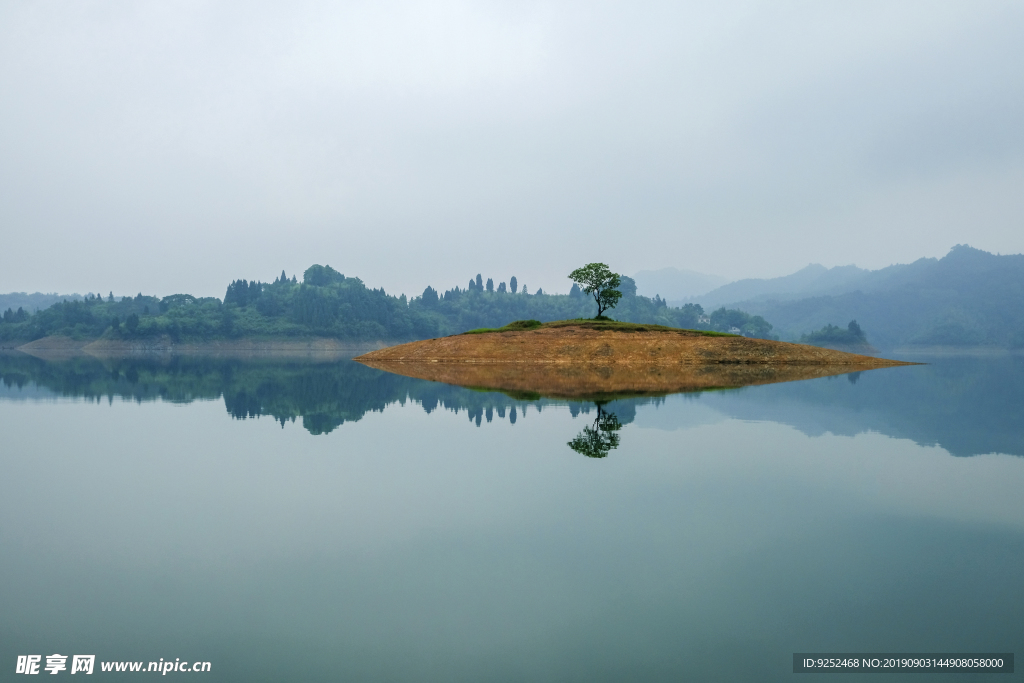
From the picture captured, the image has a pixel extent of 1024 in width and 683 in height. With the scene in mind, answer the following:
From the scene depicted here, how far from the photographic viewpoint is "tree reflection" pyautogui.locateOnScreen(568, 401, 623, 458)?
2239 cm

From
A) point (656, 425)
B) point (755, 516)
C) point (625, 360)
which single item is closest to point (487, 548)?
point (755, 516)

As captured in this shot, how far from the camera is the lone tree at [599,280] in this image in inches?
4727

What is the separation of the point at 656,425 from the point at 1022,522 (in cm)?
1583

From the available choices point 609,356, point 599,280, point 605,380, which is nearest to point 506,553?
point 605,380

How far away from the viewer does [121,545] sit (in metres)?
12.7

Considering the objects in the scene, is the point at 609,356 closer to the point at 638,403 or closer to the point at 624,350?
the point at 624,350

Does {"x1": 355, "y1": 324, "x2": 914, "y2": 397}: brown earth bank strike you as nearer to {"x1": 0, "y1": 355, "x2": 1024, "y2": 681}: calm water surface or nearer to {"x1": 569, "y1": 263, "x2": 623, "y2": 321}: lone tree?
{"x1": 569, "y1": 263, "x2": 623, "y2": 321}: lone tree

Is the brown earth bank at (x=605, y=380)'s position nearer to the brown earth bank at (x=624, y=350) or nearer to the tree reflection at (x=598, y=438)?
the brown earth bank at (x=624, y=350)

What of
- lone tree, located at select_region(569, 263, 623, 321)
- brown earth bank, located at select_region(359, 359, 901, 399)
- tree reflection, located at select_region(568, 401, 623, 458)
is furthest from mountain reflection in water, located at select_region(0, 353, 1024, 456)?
lone tree, located at select_region(569, 263, 623, 321)

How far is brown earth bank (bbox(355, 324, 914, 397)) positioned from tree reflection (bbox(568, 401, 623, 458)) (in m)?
35.6

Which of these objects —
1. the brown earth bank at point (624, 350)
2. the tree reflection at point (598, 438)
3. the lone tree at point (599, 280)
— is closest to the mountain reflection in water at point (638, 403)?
the tree reflection at point (598, 438)

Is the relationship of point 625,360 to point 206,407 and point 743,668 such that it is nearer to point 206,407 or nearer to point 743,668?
point 206,407

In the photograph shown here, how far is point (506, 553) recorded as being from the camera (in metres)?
12.0

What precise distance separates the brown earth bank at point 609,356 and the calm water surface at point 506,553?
150 feet
